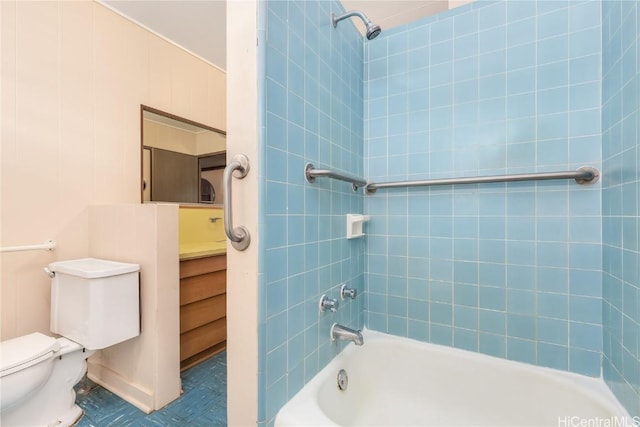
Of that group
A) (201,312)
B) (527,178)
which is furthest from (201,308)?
(527,178)

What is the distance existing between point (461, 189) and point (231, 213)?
42.9 inches

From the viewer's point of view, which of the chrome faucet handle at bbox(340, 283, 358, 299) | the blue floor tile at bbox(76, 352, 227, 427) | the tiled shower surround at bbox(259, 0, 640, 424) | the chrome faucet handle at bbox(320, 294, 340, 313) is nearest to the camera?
the tiled shower surround at bbox(259, 0, 640, 424)

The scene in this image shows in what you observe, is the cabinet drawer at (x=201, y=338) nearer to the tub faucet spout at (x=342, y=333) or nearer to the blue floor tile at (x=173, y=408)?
the blue floor tile at (x=173, y=408)

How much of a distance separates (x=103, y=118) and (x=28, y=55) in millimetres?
437

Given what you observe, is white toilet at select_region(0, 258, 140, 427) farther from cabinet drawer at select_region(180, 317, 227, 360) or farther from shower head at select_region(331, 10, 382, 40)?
shower head at select_region(331, 10, 382, 40)

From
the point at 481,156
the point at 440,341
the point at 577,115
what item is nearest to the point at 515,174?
the point at 481,156

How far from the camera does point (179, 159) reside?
2.29 m

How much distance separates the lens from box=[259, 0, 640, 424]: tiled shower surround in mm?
909

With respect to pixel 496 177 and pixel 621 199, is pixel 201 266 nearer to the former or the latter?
pixel 496 177

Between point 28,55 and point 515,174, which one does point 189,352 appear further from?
point 515,174

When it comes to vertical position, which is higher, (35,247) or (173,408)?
(35,247)

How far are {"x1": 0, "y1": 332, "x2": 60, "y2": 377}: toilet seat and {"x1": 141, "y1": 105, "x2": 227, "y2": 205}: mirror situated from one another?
105 centimetres

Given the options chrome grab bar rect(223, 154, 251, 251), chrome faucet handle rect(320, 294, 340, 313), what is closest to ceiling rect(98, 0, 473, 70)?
chrome grab bar rect(223, 154, 251, 251)

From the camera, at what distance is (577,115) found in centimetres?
114
